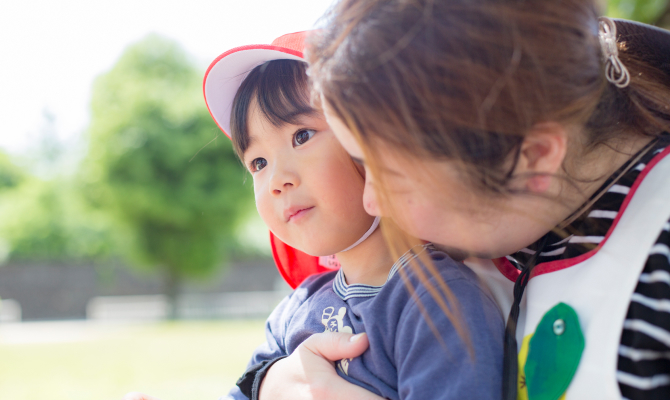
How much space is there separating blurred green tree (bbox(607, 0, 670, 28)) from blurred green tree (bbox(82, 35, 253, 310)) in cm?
1269

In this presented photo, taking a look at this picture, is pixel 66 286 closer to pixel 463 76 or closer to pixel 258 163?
pixel 258 163

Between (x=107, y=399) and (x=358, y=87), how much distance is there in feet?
13.9

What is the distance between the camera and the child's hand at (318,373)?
0.98 metres

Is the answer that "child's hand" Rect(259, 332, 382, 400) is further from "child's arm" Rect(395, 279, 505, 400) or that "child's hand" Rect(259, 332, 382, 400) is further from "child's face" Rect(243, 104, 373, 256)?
"child's face" Rect(243, 104, 373, 256)

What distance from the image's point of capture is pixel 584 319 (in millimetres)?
811

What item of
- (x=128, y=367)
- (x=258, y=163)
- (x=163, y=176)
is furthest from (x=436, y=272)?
(x=163, y=176)

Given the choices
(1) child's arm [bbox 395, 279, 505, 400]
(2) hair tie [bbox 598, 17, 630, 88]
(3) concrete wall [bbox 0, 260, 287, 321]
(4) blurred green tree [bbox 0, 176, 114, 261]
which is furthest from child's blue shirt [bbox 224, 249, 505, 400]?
(4) blurred green tree [bbox 0, 176, 114, 261]

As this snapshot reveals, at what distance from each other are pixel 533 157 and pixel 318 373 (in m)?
0.56

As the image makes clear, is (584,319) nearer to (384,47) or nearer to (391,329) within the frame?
(391,329)

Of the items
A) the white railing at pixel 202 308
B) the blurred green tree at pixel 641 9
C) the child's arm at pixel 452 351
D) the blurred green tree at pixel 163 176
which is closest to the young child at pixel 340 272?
the child's arm at pixel 452 351

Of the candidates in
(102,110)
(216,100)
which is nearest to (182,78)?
(102,110)

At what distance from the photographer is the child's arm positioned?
2.74ft

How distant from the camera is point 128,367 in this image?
6.09m

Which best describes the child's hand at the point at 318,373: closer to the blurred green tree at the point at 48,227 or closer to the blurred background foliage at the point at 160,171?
the blurred background foliage at the point at 160,171
